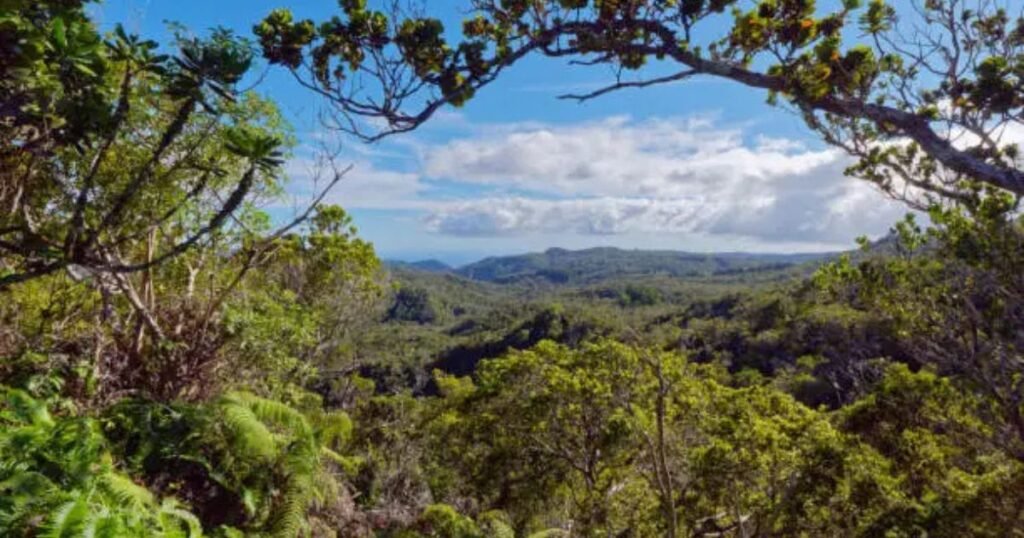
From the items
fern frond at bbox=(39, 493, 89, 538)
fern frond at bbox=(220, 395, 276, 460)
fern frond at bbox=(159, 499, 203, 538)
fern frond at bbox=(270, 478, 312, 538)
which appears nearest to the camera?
fern frond at bbox=(39, 493, 89, 538)

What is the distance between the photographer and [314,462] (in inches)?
237

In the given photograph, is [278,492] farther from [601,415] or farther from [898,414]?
[898,414]

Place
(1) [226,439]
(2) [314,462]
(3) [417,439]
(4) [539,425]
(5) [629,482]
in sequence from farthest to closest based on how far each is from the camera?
(3) [417,439], (5) [629,482], (4) [539,425], (2) [314,462], (1) [226,439]

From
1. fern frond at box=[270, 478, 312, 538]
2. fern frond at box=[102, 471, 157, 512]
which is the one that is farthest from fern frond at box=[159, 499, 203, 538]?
fern frond at box=[270, 478, 312, 538]

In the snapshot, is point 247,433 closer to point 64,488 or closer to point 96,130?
point 64,488

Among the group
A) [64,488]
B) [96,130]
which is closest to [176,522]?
[64,488]

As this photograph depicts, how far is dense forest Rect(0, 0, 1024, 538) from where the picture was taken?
402 cm

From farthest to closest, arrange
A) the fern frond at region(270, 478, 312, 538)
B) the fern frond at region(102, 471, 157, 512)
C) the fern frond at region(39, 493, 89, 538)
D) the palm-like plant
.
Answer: the fern frond at region(270, 478, 312, 538) → the fern frond at region(102, 471, 157, 512) → the palm-like plant → the fern frond at region(39, 493, 89, 538)

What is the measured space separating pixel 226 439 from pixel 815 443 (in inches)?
296

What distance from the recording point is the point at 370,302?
14906 millimetres

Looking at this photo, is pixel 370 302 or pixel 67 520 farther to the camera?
pixel 370 302

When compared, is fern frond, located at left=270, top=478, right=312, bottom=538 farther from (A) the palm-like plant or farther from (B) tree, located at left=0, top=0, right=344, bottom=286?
(B) tree, located at left=0, top=0, right=344, bottom=286

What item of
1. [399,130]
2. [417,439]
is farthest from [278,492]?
[417,439]

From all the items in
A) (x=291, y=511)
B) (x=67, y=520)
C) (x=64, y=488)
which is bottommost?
(x=291, y=511)
